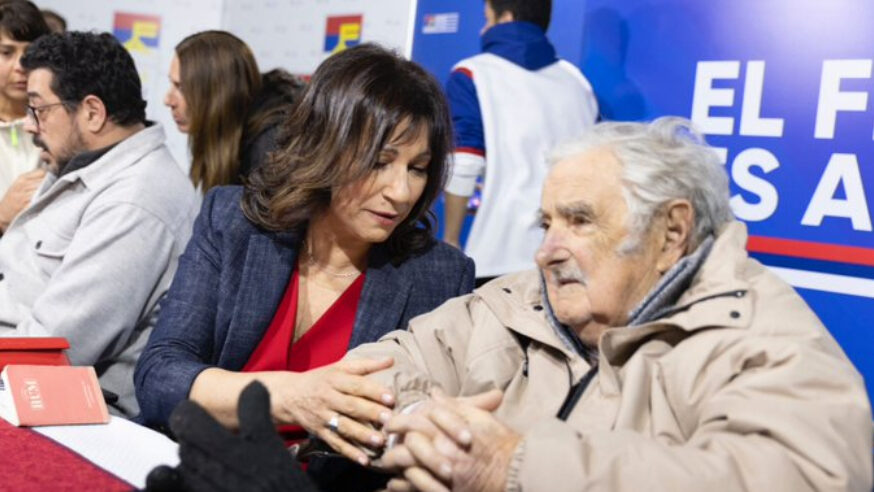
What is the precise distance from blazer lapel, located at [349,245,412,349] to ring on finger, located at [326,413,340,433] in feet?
1.55

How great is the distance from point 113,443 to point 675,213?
1.08 metres

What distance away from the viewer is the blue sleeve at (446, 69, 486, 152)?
4125 mm

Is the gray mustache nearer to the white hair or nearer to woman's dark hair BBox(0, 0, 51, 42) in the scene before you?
the white hair

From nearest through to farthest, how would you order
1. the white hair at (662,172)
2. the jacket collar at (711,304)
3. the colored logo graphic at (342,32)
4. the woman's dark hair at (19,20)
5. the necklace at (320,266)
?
the jacket collar at (711,304)
the white hair at (662,172)
the necklace at (320,266)
the woman's dark hair at (19,20)
the colored logo graphic at (342,32)

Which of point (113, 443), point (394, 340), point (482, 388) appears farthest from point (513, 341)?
point (113, 443)

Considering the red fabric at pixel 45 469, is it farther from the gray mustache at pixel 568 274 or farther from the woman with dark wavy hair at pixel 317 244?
the gray mustache at pixel 568 274

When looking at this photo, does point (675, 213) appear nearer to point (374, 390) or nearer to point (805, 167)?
point (374, 390)

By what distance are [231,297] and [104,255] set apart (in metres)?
0.59

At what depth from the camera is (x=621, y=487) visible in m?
1.43

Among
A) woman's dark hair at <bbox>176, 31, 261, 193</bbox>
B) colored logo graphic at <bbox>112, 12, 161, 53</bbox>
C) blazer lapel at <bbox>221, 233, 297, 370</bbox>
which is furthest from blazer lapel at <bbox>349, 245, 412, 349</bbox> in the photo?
colored logo graphic at <bbox>112, 12, 161, 53</bbox>

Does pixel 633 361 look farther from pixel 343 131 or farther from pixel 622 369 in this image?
pixel 343 131

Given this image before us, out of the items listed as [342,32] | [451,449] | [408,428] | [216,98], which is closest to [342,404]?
[408,428]

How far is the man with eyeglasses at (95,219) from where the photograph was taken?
106 inches

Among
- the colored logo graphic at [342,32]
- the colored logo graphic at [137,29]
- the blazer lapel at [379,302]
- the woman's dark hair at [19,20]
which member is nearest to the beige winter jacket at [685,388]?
the blazer lapel at [379,302]
